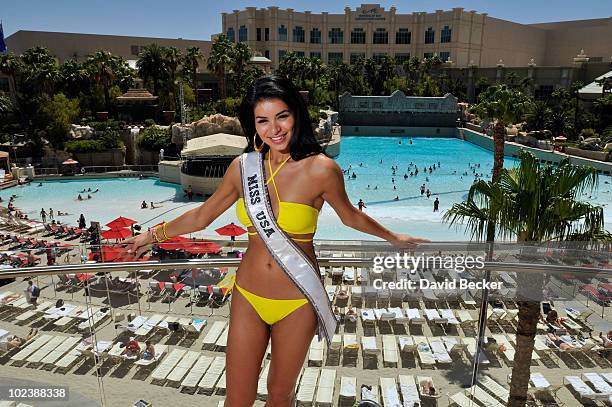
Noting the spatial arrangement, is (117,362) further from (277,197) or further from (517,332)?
(517,332)

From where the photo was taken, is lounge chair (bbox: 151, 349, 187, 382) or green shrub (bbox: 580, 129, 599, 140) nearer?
lounge chair (bbox: 151, 349, 187, 382)

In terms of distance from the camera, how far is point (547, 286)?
335 cm

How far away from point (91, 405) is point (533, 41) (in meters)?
94.0

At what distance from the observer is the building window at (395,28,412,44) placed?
7538cm

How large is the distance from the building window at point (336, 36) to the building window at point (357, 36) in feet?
5.61

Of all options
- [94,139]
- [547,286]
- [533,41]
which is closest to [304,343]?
[547,286]

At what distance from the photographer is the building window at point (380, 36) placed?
7519 centimetres

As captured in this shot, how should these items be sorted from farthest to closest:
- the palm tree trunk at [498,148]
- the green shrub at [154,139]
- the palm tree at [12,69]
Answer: the palm tree at [12,69]
the green shrub at [154,139]
the palm tree trunk at [498,148]

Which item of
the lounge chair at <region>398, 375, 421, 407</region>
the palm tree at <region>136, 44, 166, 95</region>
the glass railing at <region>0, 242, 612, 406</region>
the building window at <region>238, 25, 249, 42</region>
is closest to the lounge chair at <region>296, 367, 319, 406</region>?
the glass railing at <region>0, 242, 612, 406</region>

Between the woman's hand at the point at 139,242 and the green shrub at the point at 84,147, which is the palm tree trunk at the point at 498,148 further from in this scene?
the green shrub at the point at 84,147

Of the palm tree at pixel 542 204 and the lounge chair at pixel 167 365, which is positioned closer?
the lounge chair at pixel 167 365

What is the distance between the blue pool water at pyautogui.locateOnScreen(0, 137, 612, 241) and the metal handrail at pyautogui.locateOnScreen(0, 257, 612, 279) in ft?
54.0

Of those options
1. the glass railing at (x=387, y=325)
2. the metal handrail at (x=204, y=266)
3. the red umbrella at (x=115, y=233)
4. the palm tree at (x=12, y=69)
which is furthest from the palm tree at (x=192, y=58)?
the metal handrail at (x=204, y=266)

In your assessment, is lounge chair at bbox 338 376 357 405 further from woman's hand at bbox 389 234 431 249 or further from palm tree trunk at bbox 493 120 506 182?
palm tree trunk at bbox 493 120 506 182
